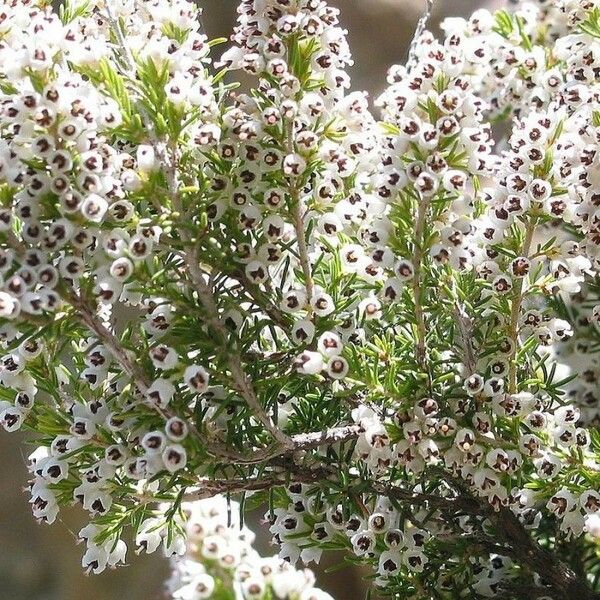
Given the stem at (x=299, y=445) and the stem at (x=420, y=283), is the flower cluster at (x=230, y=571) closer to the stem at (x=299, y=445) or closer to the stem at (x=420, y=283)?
the stem at (x=299, y=445)

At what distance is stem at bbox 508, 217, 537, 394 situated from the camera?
74 cm

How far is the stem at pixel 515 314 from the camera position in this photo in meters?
0.74

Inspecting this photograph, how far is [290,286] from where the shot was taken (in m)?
0.84

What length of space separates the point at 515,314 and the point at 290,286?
0.22m

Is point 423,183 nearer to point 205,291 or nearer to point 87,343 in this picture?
point 205,291

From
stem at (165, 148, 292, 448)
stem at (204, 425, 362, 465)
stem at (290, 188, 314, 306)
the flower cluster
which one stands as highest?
stem at (290, 188, 314, 306)

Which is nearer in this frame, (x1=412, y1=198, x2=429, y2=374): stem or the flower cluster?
the flower cluster

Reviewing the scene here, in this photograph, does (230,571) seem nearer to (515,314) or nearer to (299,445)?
(299,445)

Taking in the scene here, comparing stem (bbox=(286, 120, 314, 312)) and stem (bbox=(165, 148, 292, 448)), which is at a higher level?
stem (bbox=(286, 120, 314, 312))

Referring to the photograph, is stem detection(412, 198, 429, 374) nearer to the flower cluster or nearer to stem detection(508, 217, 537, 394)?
stem detection(508, 217, 537, 394)

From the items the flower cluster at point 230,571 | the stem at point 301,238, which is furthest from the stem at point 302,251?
the flower cluster at point 230,571

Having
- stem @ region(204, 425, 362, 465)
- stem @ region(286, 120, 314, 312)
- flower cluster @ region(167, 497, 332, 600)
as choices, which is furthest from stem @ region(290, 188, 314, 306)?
flower cluster @ region(167, 497, 332, 600)

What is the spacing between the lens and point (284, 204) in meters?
0.74

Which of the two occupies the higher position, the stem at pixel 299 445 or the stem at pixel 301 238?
the stem at pixel 301 238
